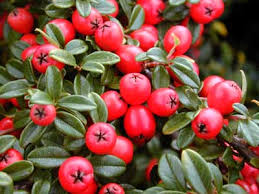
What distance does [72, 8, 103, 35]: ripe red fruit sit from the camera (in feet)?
5.33

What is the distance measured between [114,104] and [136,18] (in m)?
0.51

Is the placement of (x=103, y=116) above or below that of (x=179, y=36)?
below

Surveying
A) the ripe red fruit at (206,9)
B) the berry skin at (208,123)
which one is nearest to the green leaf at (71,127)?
the berry skin at (208,123)

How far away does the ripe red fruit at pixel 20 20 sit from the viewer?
1862 millimetres

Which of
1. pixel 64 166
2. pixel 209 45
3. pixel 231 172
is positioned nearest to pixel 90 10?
pixel 64 166

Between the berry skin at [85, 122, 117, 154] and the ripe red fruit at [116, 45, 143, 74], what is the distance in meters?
0.32

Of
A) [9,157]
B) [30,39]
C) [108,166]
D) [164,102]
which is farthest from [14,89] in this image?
[164,102]

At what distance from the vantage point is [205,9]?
6.17ft

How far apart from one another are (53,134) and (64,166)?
0.19 meters

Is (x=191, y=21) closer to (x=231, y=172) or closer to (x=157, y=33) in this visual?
(x=157, y=33)

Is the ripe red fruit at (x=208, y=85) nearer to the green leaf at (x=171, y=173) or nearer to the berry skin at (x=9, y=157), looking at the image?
the green leaf at (x=171, y=173)

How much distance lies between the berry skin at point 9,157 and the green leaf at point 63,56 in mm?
394

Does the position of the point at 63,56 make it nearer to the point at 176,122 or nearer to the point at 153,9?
the point at 176,122

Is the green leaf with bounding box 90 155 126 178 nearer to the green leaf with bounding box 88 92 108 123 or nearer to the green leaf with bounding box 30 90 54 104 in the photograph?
the green leaf with bounding box 88 92 108 123
